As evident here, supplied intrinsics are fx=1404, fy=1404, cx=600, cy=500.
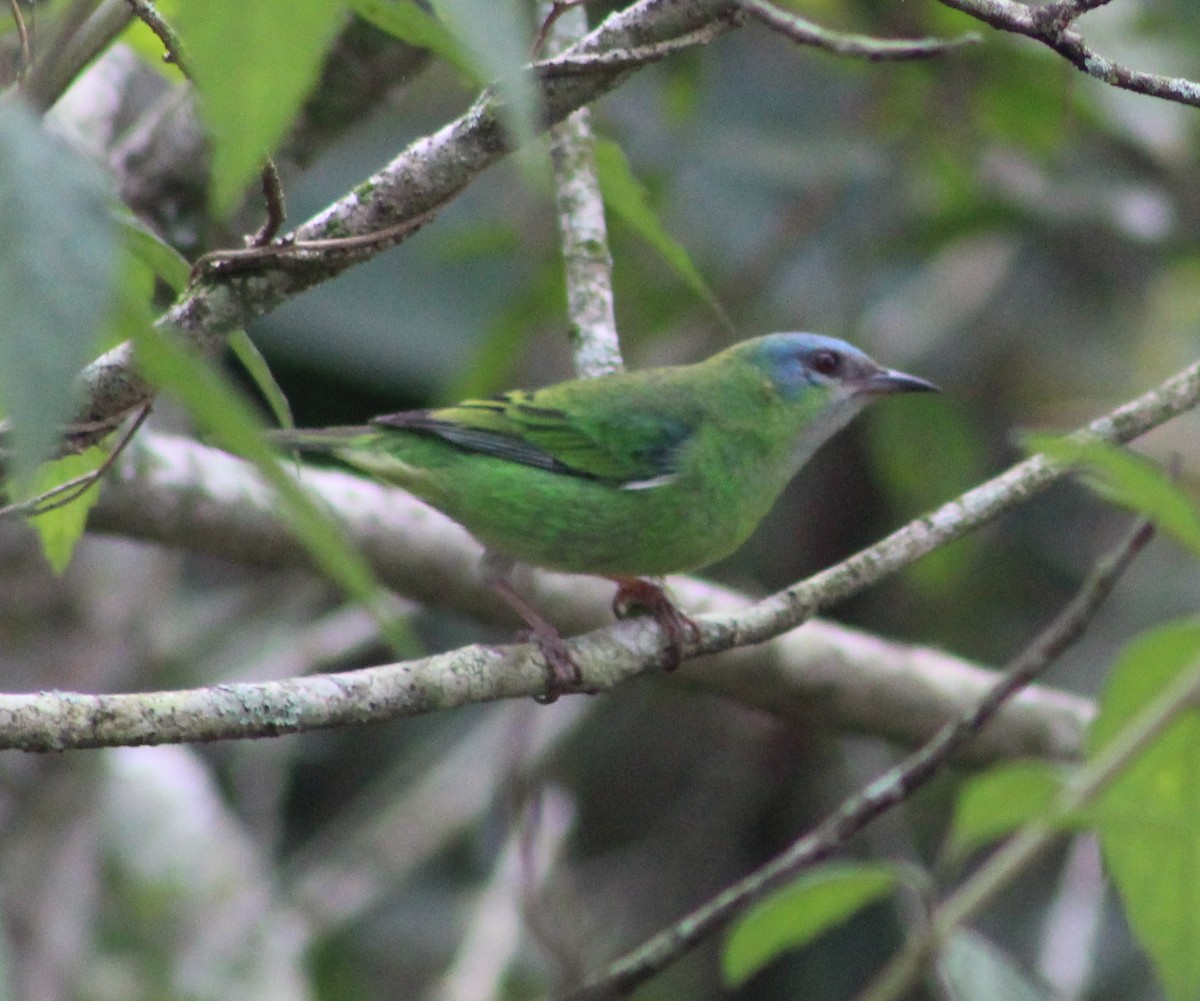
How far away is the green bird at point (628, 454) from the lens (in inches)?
135

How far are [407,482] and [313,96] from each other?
45.0 inches

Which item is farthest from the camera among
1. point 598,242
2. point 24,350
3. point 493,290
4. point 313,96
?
point 493,290

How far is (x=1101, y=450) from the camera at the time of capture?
1877 millimetres

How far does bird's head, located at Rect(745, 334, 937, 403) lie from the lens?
3932 millimetres

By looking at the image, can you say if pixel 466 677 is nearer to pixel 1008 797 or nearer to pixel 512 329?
pixel 1008 797

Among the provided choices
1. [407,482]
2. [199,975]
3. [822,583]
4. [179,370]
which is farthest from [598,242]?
[199,975]

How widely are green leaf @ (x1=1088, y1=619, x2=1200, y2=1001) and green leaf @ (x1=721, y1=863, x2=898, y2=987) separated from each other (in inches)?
16.0

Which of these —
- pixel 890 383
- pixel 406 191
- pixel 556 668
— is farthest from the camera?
pixel 890 383

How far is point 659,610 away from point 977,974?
3.14 feet

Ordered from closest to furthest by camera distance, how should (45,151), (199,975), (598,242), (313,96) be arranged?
(45,151) < (598,242) < (313,96) < (199,975)

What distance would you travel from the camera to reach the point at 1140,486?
6.65ft

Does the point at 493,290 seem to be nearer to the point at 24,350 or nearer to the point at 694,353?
the point at 694,353

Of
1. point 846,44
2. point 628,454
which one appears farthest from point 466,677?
point 628,454

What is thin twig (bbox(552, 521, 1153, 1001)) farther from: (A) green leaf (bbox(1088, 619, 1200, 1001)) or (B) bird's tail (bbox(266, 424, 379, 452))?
(B) bird's tail (bbox(266, 424, 379, 452))
